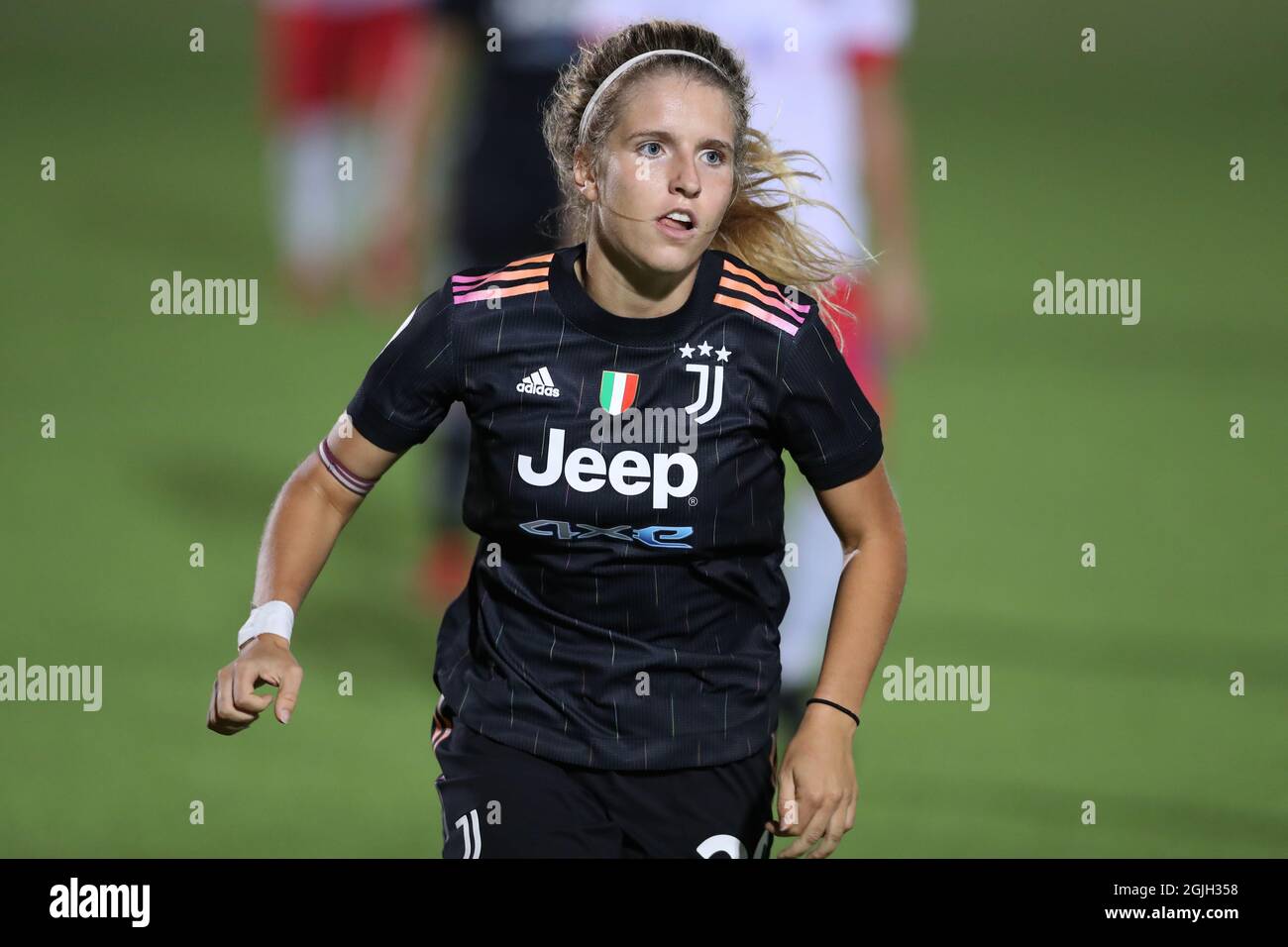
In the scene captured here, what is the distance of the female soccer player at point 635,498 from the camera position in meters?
2.30

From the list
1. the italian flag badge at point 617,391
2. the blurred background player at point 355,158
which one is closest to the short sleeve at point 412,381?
the italian flag badge at point 617,391

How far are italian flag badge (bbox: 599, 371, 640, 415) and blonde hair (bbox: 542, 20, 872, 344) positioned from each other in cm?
28

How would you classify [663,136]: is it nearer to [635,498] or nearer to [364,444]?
[635,498]

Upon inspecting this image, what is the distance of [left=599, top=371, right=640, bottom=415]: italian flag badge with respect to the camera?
7.64 feet

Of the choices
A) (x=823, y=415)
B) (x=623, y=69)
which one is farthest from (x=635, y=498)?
(x=623, y=69)

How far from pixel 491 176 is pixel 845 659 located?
9.71 feet

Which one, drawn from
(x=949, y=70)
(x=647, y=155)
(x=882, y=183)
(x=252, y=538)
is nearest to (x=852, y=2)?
(x=882, y=183)

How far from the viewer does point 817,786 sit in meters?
2.21

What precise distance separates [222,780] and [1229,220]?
17.4 feet

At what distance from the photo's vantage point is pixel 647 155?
2.31m

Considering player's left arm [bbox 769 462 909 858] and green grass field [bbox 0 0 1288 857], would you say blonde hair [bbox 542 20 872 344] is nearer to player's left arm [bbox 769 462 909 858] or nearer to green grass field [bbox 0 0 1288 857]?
player's left arm [bbox 769 462 909 858]
